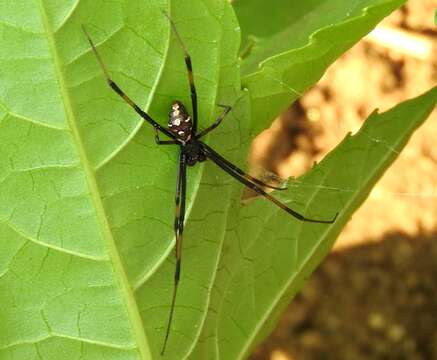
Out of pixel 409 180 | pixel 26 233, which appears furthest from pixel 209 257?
pixel 409 180

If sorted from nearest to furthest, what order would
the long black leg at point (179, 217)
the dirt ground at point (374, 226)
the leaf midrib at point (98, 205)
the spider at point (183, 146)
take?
the leaf midrib at point (98, 205) → the spider at point (183, 146) → the long black leg at point (179, 217) → the dirt ground at point (374, 226)

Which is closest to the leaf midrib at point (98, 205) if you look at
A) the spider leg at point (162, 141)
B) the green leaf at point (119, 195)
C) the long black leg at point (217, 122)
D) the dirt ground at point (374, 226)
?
the green leaf at point (119, 195)

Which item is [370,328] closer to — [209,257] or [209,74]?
[209,257]

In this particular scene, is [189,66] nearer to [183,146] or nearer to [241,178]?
[183,146]

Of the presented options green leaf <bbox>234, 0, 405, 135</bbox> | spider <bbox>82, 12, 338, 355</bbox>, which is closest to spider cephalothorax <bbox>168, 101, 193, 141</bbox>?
spider <bbox>82, 12, 338, 355</bbox>

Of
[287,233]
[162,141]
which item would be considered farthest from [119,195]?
[287,233]

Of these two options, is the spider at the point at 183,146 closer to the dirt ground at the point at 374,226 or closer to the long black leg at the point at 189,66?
the long black leg at the point at 189,66

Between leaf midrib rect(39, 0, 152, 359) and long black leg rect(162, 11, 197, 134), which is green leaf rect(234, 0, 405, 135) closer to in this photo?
long black leg rect(162, 11, 197, 134)
